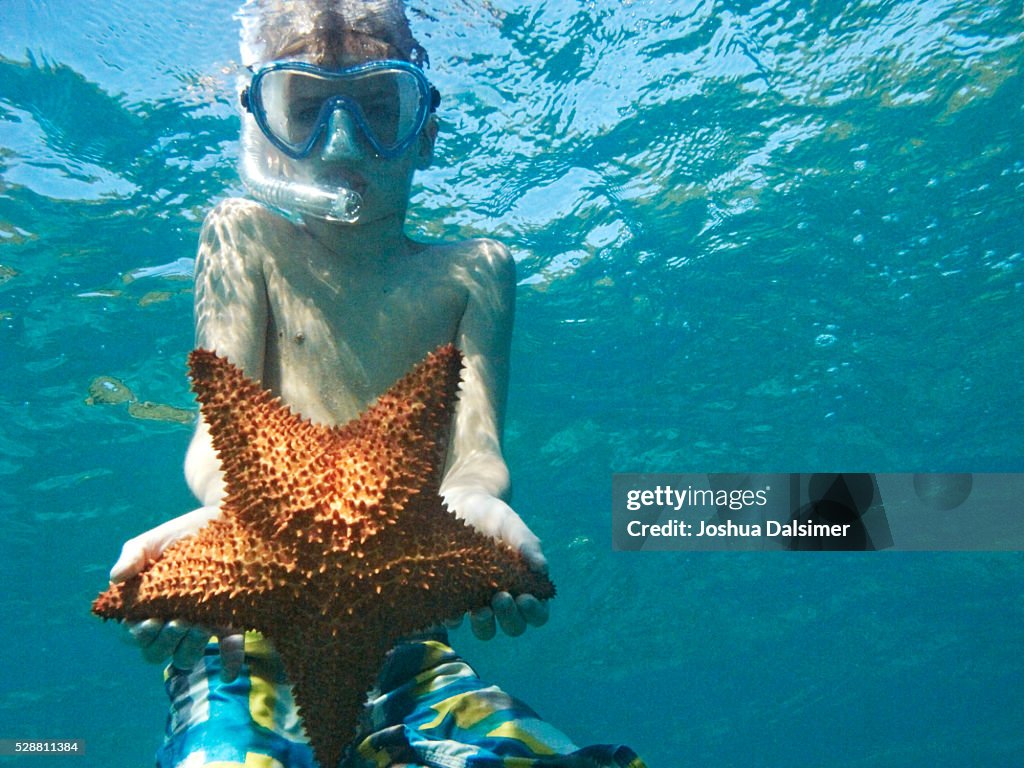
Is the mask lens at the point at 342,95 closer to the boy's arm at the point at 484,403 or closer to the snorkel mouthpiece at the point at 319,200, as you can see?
the snorkel mouthpiece at the point at 319,200

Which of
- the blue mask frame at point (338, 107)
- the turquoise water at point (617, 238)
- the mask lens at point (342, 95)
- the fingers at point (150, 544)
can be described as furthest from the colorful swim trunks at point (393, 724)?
Answer: the turquoise water at point (617, 238)

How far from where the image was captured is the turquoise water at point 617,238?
9406 millimetres

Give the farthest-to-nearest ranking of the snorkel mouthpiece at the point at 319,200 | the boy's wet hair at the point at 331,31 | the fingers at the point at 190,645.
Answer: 1. the boy's wet hair at the point at 331,31
2. the snorkel mouthpiece at the point at 319,200
3. the fingers at the point at 190,645

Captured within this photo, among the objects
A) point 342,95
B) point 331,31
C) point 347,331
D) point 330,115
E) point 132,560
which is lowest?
point 132,560

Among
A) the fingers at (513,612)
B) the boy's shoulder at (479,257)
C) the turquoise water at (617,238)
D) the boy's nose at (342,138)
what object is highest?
the turquoise water at (617,238)

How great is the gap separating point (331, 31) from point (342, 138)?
0.72m

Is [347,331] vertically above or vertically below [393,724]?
above

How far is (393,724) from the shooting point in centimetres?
307

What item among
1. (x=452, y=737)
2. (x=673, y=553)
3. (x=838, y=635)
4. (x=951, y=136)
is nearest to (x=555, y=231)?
(x=951, y=136)

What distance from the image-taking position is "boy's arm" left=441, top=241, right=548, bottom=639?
2869 millimetres

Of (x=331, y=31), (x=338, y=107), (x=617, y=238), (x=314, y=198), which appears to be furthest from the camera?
(x=617, y=238)

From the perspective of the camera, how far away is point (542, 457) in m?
20.3

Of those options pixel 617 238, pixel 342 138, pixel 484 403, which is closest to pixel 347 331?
pixel 484 403

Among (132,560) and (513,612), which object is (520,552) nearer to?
(513,612)
